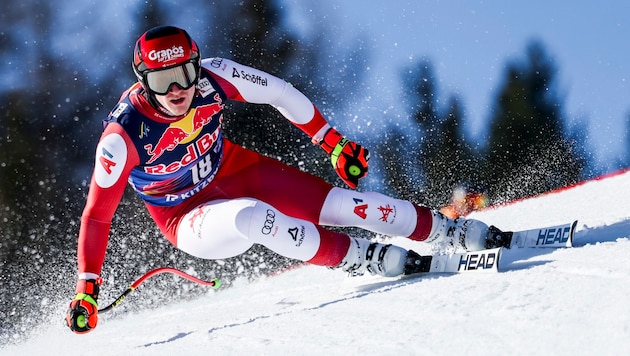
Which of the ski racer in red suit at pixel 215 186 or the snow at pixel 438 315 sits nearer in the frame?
the snow at pixel 438 315

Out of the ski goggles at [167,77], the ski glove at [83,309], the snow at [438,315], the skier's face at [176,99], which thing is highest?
the ski goggles at [167,77]

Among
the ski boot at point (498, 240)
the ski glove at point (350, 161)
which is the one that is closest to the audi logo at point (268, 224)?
the ski glove at point (350, 161)

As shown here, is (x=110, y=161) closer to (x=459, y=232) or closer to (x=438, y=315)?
(x=438, y=315)

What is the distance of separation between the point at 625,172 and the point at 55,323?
13.5 feet

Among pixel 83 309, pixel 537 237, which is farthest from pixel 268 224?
pixel 537 237

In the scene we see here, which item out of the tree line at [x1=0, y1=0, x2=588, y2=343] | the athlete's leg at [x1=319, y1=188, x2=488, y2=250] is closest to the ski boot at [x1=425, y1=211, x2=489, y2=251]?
the athlete's leg at [x1=319, y1=188, x2=488, y2=250]

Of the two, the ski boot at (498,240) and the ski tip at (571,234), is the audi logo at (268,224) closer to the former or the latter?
the ski boot at (498,240)

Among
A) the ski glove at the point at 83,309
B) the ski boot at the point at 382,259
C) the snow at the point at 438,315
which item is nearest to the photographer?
the snow at the point at 438,315

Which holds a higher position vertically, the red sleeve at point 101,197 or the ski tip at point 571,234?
the ski tip at point 571,234

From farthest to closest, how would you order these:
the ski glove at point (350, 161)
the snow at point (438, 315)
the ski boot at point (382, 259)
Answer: the ski glove at point (350, 161), the ski boot at point (382, 259), the snow at point (438, 315)

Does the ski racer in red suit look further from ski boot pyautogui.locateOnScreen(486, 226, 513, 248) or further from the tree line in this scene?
the tree line

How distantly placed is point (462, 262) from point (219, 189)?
116 cm

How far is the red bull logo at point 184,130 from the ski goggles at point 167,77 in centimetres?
18

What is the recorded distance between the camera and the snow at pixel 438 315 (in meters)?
2.18
